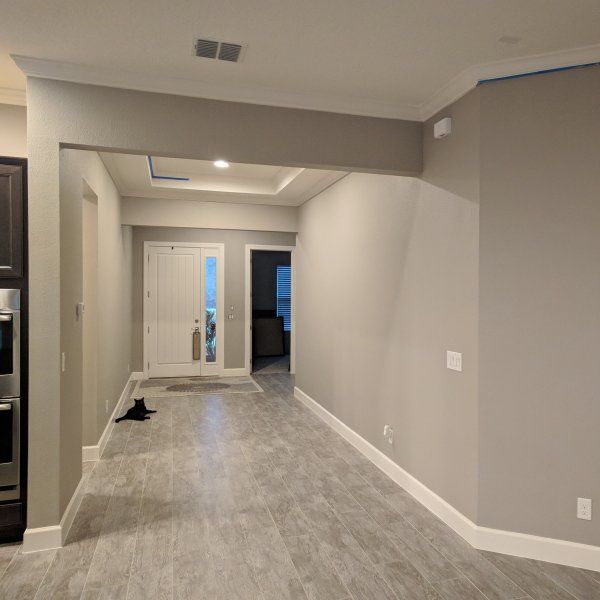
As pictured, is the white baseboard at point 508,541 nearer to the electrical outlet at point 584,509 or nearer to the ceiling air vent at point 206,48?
the electrical outlet at point 584,509

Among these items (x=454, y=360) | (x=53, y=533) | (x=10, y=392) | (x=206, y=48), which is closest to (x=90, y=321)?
(x=10, y=392)

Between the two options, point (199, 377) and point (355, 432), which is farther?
point (199, 377)

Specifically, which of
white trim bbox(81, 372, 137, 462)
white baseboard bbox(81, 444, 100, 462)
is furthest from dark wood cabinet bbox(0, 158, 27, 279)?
white baseboard bbox(81, 444, 100, 462)

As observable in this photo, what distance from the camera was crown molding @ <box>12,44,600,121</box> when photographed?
2480mm

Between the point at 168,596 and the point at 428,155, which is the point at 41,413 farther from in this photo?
the point at 428,155

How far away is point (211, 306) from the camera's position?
24.9ft

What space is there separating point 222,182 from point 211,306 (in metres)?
2.40

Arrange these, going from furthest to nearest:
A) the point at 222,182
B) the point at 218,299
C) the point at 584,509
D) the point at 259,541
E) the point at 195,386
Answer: the point at 218,299
the point at 195,386
the point at 222,182
the point at 259,541
the point at 584,509

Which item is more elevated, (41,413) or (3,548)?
(41,413)

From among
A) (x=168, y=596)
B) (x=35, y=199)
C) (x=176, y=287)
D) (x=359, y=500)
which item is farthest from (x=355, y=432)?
(x=176, y=287)

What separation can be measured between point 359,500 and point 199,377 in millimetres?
4661

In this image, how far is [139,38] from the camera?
2.31m

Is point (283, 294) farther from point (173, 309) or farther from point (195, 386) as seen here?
point (195, 386)

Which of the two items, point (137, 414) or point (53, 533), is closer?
point (53, 533)
